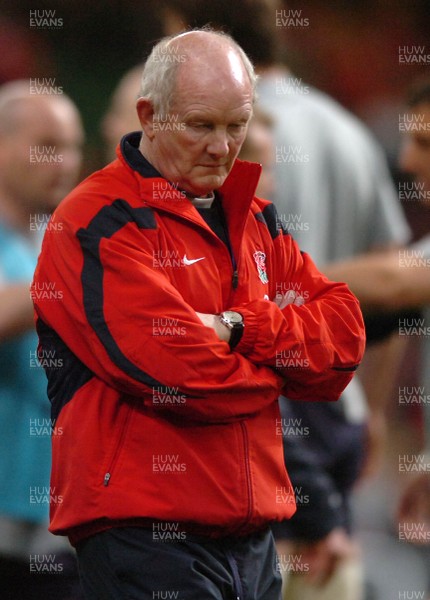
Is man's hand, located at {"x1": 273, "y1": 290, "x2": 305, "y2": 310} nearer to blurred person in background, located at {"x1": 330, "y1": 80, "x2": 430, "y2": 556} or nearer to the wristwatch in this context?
the wristwatch

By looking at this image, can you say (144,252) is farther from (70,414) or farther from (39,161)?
(39,161)

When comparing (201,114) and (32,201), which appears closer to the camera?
(201,114)

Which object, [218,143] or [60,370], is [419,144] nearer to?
[218,143]

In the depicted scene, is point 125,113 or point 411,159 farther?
point 411,159

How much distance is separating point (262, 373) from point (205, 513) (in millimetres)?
277

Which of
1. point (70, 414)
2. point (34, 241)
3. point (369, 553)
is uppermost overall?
point (70, 414)

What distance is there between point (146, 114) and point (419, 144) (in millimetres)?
2343

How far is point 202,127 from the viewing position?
230 cm

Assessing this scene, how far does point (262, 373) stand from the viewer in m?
2.30

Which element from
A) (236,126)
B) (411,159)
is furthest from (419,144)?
(236,126)

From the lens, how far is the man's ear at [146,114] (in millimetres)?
2357

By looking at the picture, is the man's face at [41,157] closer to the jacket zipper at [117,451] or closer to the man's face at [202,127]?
the man's face at [202,127]

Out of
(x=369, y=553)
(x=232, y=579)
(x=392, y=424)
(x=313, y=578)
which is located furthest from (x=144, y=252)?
(x=392, y=424)

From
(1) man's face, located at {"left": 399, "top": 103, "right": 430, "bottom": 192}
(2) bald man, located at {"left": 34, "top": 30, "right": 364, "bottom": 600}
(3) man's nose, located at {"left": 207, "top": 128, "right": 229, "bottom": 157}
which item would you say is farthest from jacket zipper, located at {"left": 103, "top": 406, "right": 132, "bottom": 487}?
(1) man's face, located at {"left": 399, "top": 103, "right": 430, "bottom": 192}
